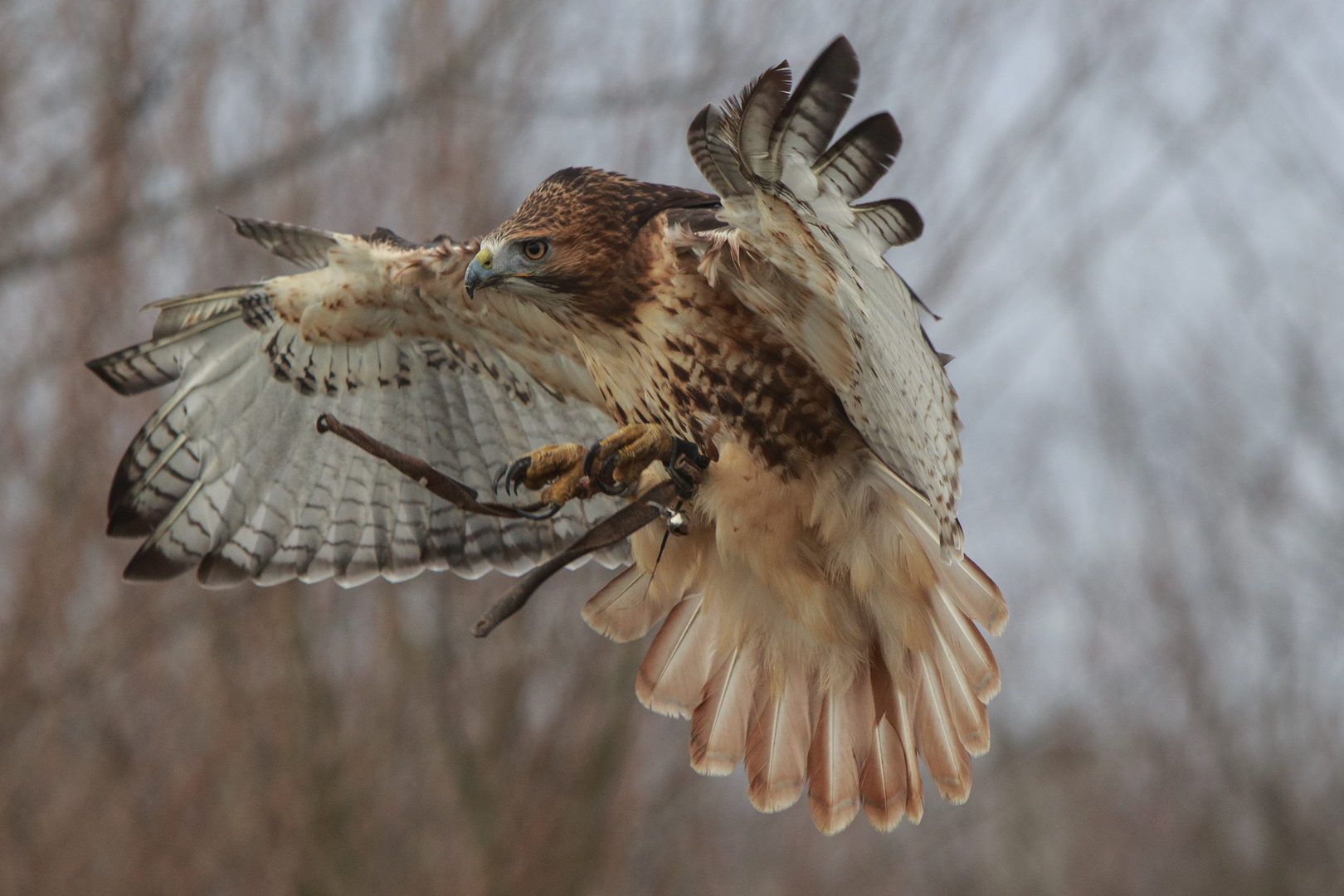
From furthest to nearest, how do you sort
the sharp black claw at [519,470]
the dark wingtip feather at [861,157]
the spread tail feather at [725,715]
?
the spread tail feather at [725,715] → the sharp black claw at [519,470] → the dark wingtip feather at [861,157]

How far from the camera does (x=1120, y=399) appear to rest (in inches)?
521

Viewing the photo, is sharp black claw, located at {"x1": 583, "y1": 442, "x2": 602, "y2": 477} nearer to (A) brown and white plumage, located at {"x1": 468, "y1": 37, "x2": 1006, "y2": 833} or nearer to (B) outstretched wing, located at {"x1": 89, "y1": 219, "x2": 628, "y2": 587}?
(A) brown and white plumage, located at {"x1": 468, "y1": 37, "x2": 1006, "y2": 833}

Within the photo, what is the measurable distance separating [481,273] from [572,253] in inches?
9.3

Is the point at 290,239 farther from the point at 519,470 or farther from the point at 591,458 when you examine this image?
the point at 591,458

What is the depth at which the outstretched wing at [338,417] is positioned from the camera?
Answer: 11.6ft

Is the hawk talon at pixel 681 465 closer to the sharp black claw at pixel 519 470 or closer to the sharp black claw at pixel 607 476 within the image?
the sharp black claw at pixel 607 476

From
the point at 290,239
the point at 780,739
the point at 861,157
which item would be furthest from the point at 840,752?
the point at 290,239

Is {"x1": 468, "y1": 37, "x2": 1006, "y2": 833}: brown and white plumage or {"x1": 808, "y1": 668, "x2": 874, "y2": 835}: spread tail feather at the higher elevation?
{"x1": 468, "y1": 37, "x2": 1006, "y2": 833}: brown and white plumage

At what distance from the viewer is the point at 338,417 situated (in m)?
3.78

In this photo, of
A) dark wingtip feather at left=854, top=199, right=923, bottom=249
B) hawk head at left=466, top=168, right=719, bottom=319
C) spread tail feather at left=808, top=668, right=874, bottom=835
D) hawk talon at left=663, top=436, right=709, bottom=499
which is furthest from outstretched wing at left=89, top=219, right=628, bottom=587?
dark wingtip feather at left=854, top=199, right=923, bottom=249

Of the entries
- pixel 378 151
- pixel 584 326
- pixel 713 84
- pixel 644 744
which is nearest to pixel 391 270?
pixel 584 326

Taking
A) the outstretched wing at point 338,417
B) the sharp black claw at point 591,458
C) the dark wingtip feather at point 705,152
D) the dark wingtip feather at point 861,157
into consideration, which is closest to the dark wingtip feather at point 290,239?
the outstretched wing at point 338,417

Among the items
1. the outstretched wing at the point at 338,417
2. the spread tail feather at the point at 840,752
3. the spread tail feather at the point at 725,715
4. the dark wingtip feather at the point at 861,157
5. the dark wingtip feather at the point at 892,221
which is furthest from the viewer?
the outstretched wing at the point at 338,417

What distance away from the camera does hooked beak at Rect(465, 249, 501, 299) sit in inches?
120
